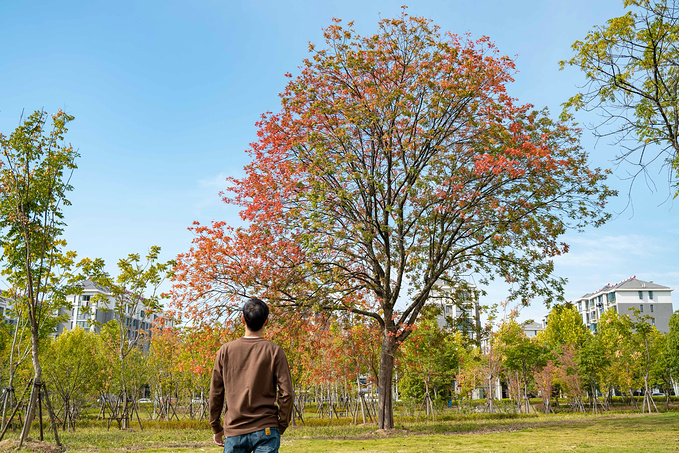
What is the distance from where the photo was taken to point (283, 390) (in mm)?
3320

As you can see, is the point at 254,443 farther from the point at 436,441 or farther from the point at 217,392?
the point at 436,441

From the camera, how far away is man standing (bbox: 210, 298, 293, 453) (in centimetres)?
335

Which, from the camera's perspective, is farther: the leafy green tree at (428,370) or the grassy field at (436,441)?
the leafy green tree at (428,370)

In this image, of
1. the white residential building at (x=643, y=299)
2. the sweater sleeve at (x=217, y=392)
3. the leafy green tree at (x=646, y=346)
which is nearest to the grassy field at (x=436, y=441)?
the sweater sleeve at (x=217, y=392)

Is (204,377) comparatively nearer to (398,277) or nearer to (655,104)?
(398,277)

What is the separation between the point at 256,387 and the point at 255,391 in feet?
0.09

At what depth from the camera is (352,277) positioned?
15.5 metres

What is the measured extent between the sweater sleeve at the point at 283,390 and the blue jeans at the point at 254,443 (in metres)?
0.10

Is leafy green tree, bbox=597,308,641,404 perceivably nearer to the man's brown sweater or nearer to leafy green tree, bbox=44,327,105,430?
leafy green tree, bbox=44,327,105,430

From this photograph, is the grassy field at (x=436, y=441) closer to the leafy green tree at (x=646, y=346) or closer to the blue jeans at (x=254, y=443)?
the blue jeans at (x=254, y=443)

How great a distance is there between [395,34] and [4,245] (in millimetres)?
12807

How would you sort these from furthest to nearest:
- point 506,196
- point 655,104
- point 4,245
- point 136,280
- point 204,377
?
point 204,377
point 136,280
point 506,196
point 4,245
point 655,104

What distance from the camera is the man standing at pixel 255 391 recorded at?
335 centimetres

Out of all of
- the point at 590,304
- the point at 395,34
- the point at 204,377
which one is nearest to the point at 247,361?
the point at 395,34
